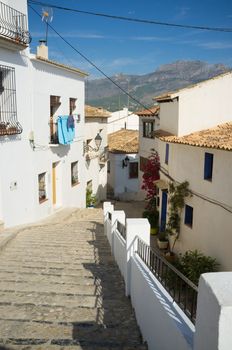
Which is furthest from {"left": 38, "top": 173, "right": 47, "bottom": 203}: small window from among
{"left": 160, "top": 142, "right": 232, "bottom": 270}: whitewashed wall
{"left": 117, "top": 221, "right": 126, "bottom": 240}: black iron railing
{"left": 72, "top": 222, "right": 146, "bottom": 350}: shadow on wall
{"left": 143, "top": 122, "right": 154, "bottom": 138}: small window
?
{"left": 143, "top": 122, "right": 154, "bottom": 138}: small window

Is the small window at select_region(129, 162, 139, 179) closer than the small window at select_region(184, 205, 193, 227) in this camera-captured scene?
No

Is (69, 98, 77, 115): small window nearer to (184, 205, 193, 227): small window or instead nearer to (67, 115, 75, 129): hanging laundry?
(67, 115, 75, 129): hanging laundry

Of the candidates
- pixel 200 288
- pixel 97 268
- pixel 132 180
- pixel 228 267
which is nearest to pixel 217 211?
pixel 228 267

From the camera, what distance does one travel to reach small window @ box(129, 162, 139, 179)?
3017cm

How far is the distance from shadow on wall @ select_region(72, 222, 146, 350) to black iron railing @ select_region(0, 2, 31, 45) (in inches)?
356

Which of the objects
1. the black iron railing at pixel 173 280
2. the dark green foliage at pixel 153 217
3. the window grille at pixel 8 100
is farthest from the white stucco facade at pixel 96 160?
the black iron railing at pixel 173 280

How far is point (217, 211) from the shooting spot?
35.8 feet

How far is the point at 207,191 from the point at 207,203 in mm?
413

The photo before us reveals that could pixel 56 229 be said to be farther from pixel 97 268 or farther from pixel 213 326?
pixel 213 326

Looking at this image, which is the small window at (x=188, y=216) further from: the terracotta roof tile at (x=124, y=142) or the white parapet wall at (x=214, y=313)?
the terracotta roof tile at (x=124, y=142)

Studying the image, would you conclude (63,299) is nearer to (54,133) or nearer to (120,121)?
(54,133)

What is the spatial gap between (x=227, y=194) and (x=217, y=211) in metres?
0.87

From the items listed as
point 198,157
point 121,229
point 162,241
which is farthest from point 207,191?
point 162,241

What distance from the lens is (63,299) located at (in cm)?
683
